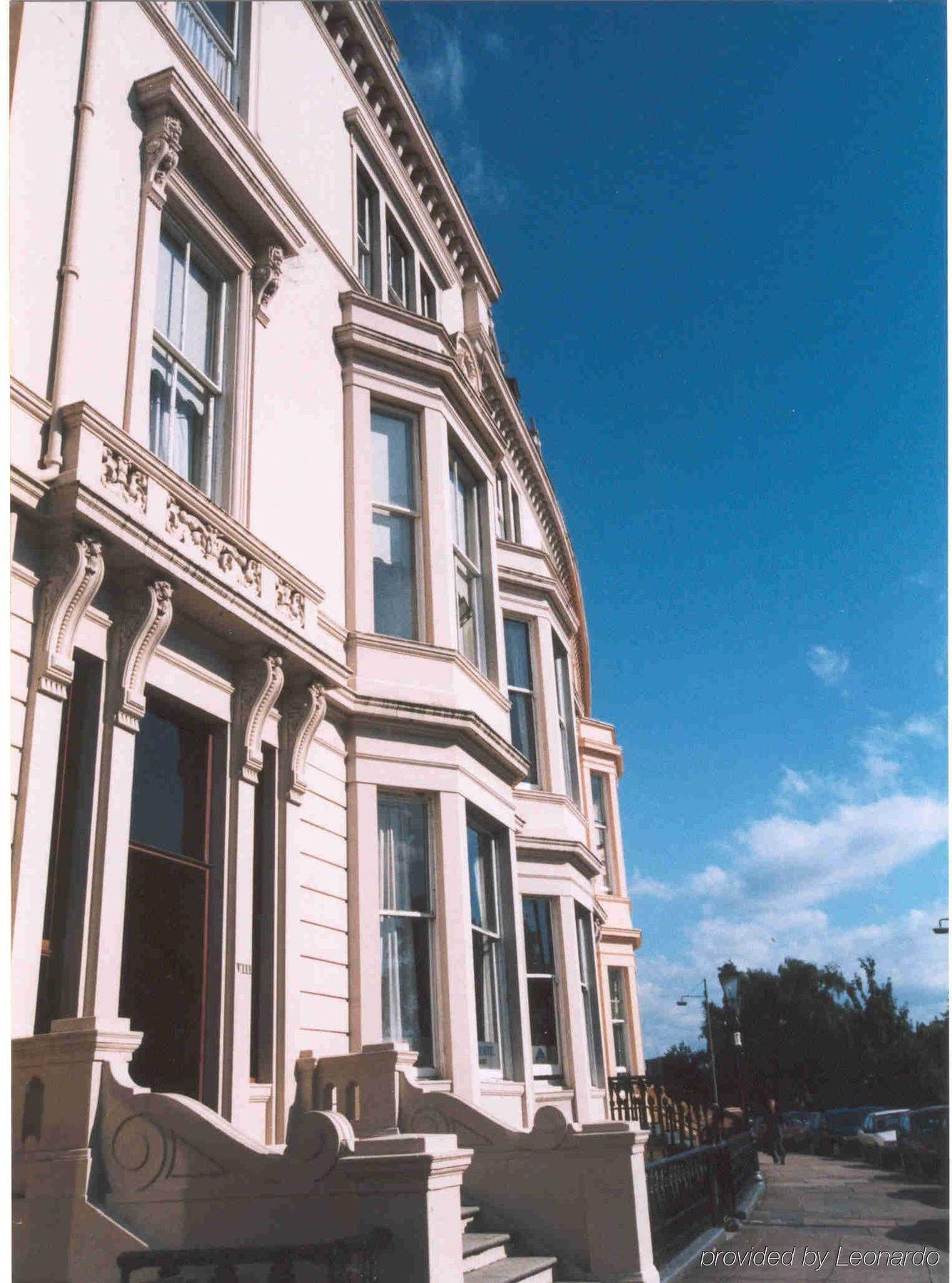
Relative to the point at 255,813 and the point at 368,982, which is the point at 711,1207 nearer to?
the point at 368,982

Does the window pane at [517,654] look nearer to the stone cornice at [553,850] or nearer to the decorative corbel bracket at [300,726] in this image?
the stone cornice at [553,850]

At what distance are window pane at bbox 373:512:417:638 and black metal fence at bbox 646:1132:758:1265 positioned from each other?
198 inches

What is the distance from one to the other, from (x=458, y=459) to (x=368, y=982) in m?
5.78

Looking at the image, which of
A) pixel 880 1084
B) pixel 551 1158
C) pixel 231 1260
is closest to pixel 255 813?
pixel 551 1158

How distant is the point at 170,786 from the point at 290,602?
1795 millimetres

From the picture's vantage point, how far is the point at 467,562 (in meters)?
11.4

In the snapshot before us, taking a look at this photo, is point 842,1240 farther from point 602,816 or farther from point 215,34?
point 602,816

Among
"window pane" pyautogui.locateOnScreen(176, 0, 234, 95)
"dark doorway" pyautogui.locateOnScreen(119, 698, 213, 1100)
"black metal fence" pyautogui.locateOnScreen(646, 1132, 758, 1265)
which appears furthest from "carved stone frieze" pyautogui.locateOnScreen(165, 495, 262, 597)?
"black metal fence" pyautogui.locateOnScreen(646, 1132, 758, 1265)

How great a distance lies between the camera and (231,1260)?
400cm

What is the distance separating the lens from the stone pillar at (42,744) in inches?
201

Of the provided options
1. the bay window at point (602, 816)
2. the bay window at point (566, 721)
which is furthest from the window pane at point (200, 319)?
the bay window at point (602, 816)

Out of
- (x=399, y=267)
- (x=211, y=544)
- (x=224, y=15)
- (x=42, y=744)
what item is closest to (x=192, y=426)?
(x=211, y=544)

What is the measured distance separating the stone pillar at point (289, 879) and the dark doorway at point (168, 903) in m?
0.69

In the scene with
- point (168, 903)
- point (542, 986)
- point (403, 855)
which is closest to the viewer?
point (168, 903)
